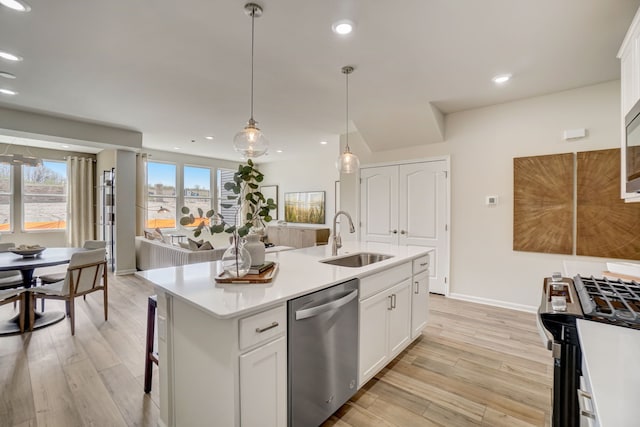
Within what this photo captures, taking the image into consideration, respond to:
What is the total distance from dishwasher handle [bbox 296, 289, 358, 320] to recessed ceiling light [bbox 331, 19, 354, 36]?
6.26 feet

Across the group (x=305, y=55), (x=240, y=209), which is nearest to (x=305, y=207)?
(x=305, y=55)

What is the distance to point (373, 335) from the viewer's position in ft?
6.81

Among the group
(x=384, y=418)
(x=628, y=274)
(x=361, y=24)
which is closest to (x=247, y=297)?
(x=384, y=418)

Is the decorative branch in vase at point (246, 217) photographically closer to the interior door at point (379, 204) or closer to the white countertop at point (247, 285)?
the white countertop at point (247, 285)

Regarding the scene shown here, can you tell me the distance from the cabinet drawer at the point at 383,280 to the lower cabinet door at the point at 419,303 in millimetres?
207

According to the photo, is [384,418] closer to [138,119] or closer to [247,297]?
[247,297]

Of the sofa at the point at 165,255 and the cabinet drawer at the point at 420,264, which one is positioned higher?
the cabinet drawer at the point at 420,264

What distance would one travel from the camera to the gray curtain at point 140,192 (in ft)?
20.7

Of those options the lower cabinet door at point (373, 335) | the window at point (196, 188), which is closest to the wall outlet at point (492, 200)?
the lower cabinet door at point (373, 335)

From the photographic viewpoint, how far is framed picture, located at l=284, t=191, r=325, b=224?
7566mm

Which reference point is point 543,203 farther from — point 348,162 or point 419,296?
point 348,162

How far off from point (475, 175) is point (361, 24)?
2791 millimetres

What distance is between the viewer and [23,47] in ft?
7.91

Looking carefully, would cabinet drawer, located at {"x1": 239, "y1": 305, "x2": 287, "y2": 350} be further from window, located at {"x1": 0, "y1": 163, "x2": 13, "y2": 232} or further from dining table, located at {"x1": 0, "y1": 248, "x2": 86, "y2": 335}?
window, located at {"x1": 0, "y1": 163, "x2": 13, "y2": 232}
